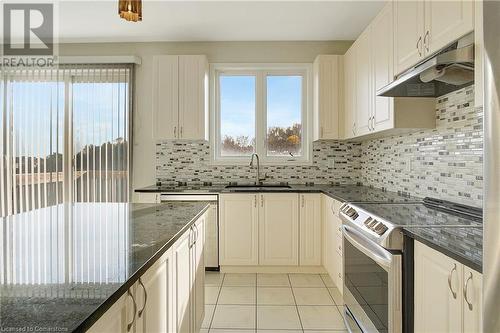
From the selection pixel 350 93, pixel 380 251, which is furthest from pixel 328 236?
pixel 380 251

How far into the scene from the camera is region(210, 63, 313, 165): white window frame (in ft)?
13.4

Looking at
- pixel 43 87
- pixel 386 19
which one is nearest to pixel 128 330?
pixel 386 19

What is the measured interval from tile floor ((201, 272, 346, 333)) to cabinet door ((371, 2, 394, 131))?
1.53 m

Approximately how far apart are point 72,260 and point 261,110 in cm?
338

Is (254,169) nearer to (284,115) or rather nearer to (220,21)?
(284,115)

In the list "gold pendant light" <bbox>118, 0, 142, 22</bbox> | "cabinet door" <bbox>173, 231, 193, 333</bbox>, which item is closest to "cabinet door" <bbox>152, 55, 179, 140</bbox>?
"gold pendant light" <bbox>118, 0, 142, 22</bbox>

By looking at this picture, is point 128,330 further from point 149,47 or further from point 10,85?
point 10,85

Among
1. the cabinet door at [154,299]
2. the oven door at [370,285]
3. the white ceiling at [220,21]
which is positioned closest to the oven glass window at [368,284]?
the oven door at [370,285]

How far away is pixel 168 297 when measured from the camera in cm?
134

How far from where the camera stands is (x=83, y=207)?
80.5 inches

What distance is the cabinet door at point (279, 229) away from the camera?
3.46 m

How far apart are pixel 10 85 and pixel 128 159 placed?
1712mm

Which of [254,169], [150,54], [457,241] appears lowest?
[457,241]

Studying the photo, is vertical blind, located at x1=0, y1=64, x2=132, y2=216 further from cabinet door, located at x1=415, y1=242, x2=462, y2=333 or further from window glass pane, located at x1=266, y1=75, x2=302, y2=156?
cabinet door, located at x1=415, y1=242, x2=462, y2=333
